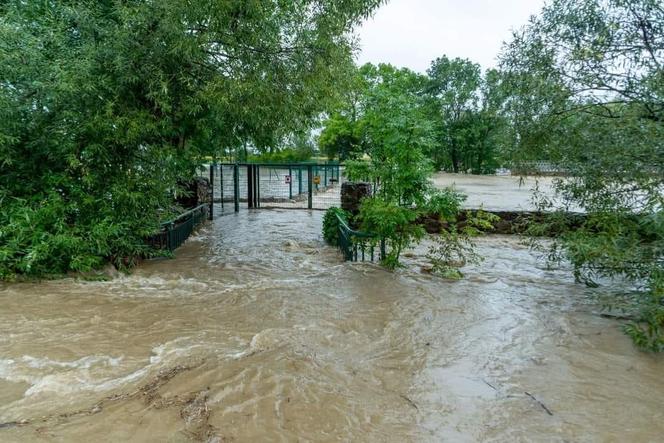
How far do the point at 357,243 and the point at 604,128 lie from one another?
152 inches

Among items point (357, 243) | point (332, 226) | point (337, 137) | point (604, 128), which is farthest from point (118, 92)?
point (337, 137)

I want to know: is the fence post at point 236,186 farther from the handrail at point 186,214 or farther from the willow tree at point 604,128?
the willow tree at point 604,128

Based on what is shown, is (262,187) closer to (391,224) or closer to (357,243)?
(357,243)

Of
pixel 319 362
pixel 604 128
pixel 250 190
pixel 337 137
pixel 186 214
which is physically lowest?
pixel 319 362

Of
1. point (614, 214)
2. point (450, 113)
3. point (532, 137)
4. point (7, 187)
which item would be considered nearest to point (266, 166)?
point (7, 187)

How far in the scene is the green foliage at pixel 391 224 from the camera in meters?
6.52

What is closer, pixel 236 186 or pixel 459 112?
pixel 236 186

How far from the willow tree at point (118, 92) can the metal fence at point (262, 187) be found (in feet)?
Answer: 20.7

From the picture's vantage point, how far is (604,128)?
4922 mm

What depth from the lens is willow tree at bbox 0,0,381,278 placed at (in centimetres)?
598

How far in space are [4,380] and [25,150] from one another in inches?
177

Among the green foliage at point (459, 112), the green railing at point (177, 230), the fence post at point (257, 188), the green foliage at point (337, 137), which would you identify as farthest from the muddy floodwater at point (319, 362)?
the green foliage at point (459, 112)

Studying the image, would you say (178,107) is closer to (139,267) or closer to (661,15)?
(139,267)

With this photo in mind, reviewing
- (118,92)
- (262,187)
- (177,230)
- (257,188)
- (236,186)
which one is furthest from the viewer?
(262,187)
